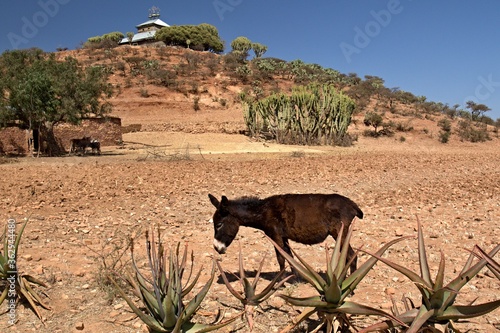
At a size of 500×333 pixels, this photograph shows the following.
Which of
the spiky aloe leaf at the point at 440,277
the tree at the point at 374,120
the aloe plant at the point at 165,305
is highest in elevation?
the tree at the point at 374,120

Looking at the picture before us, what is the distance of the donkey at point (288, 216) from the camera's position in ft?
15.7

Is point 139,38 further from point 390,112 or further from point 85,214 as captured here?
point 85,214

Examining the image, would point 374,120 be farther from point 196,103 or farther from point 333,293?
point 333,293

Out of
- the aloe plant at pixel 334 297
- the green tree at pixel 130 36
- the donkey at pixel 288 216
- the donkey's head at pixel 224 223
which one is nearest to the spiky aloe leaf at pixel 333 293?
the aloe plant at pixel 334 297

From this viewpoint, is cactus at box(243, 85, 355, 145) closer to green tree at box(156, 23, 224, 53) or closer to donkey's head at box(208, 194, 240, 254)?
donkey's head at box(208, 194, 240, 254)

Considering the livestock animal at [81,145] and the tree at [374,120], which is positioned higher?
the tree at [374,120]

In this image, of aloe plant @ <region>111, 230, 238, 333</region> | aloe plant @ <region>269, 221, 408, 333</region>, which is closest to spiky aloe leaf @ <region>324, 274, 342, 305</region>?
aloe plant @ <region>269, 221, 408, 333</region>

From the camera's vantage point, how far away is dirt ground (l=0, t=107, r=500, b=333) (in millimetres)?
4195

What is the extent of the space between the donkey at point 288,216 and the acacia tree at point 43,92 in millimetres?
19162

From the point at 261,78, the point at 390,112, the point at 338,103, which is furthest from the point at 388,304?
the point at 261,78

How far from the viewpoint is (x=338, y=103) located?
33375 mm

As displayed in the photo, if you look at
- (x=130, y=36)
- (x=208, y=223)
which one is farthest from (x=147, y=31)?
(x=208, y=223)

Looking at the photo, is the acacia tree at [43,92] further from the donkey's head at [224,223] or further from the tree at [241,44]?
the tree at [241,44]

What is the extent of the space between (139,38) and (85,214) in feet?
266
